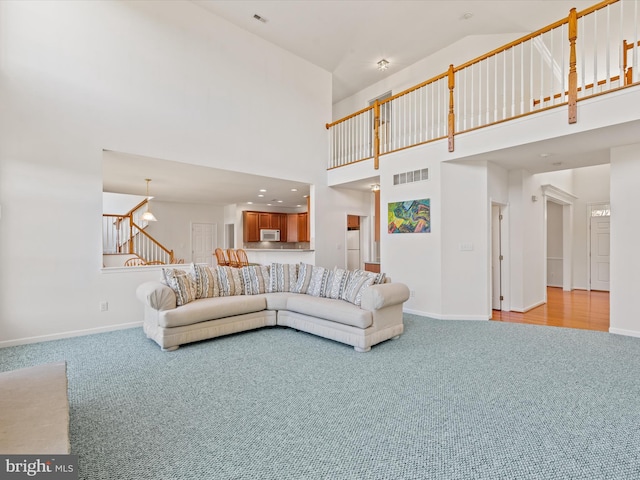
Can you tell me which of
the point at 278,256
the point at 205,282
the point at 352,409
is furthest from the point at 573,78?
the point at 278,256

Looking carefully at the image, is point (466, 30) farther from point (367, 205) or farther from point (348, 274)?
point (348, 274)

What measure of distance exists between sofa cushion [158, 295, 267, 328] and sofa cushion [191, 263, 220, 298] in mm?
164

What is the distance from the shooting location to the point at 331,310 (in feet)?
12.5

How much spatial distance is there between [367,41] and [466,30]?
Result: 185 centimetres

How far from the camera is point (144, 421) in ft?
7.05

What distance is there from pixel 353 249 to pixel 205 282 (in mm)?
4651

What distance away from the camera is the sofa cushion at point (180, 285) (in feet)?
12.7

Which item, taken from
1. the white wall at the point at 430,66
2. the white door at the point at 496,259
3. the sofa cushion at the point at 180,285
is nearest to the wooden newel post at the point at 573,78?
the white door at the point at 496,259

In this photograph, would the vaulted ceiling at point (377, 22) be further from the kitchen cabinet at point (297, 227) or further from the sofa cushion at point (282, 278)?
the kitchen cabinet at point (297, 227)

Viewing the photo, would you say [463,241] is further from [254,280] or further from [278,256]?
[278,256]

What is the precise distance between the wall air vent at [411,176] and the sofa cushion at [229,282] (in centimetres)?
322

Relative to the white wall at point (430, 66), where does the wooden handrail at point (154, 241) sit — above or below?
below

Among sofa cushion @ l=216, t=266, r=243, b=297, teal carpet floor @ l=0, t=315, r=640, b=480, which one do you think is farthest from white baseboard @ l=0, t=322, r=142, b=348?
sofa cushion @ l=216, t=266, r=243, b=297

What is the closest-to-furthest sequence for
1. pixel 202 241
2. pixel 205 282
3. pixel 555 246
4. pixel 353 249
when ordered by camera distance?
pixel 205 282, pixel 353 249, pixel 555 246, pixel 202 241
